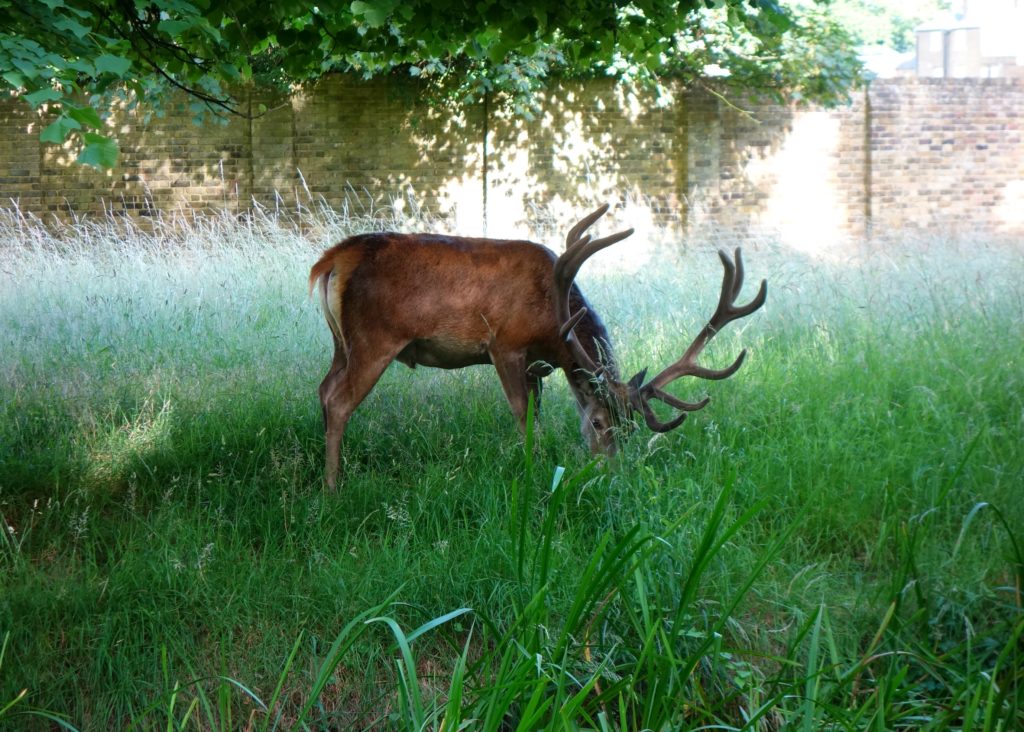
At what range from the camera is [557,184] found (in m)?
17.3

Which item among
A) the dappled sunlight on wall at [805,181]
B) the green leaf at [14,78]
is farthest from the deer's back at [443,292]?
the dappled sunlight on wall at [805,181]

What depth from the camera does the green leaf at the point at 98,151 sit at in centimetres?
289

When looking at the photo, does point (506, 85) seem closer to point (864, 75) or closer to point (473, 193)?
point (473, 193)

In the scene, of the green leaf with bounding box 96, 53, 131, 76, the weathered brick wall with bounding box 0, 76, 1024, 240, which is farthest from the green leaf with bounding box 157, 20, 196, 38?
the weathered brick wall with bounding box 0, 76, 1024, 240

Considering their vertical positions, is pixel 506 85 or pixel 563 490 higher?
pixel 506 85

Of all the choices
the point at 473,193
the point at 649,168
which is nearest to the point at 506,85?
the point at 473,193

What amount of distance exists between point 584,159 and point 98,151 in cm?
1490

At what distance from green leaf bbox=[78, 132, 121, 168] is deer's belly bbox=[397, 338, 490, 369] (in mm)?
2297

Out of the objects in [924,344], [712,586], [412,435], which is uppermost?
[924,344]

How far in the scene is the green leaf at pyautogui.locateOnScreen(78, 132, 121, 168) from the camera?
2893 millimetres

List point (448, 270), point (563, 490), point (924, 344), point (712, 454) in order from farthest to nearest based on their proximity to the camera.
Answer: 1. point (924, 344)
2. point (448, 270)
3. point (712, 454)
4. point (563, 490)

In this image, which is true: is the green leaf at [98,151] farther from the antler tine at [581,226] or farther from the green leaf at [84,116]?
the antler tine at [581,226]

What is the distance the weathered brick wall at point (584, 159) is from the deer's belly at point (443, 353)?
10681 millimetres

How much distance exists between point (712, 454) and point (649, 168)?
13.8 meters
